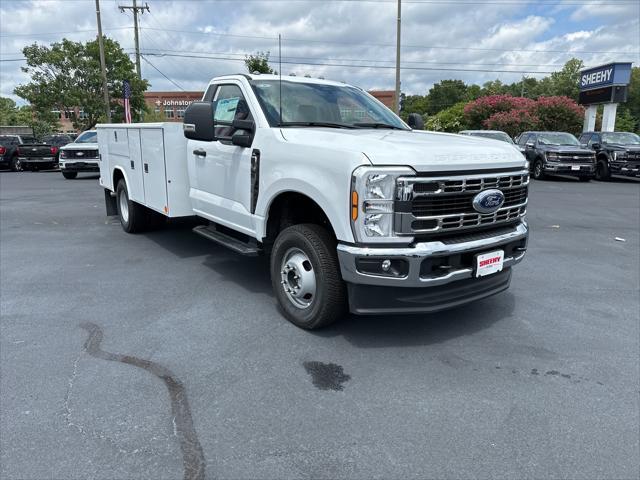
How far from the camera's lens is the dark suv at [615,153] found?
58.6 feet

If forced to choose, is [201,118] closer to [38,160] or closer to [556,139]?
[556,139]

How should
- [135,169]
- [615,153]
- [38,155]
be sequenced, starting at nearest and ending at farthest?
[135,169]
[615,153]
[38,155]

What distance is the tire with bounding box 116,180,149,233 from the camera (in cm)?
760

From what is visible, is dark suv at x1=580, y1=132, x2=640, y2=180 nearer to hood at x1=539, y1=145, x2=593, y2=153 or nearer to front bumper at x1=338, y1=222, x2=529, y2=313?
hood at x1=539, y1=145, x2=593, y2=153

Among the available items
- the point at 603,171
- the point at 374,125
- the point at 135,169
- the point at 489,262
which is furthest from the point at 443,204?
the point at 603,171

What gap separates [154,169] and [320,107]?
2342 millimetres

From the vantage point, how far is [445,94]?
338ft

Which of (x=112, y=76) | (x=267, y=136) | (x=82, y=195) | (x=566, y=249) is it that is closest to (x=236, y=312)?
(x=267, y=136)

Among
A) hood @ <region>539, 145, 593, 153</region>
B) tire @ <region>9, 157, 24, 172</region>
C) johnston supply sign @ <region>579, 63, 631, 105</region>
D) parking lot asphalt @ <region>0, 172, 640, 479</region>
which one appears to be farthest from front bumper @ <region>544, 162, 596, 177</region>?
tire @ <region>9, 157, 24, 172</region>

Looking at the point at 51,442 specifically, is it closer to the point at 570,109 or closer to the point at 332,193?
the point at 332,193

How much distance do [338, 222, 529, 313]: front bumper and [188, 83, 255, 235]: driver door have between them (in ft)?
4.89

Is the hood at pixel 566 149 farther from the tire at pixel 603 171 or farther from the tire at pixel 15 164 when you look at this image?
the tire at pixel 15 164

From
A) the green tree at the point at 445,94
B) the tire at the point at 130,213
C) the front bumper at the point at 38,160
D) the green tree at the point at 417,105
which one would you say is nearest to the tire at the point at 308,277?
the tire at the point at 130,213

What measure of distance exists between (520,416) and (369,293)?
1.27 m
